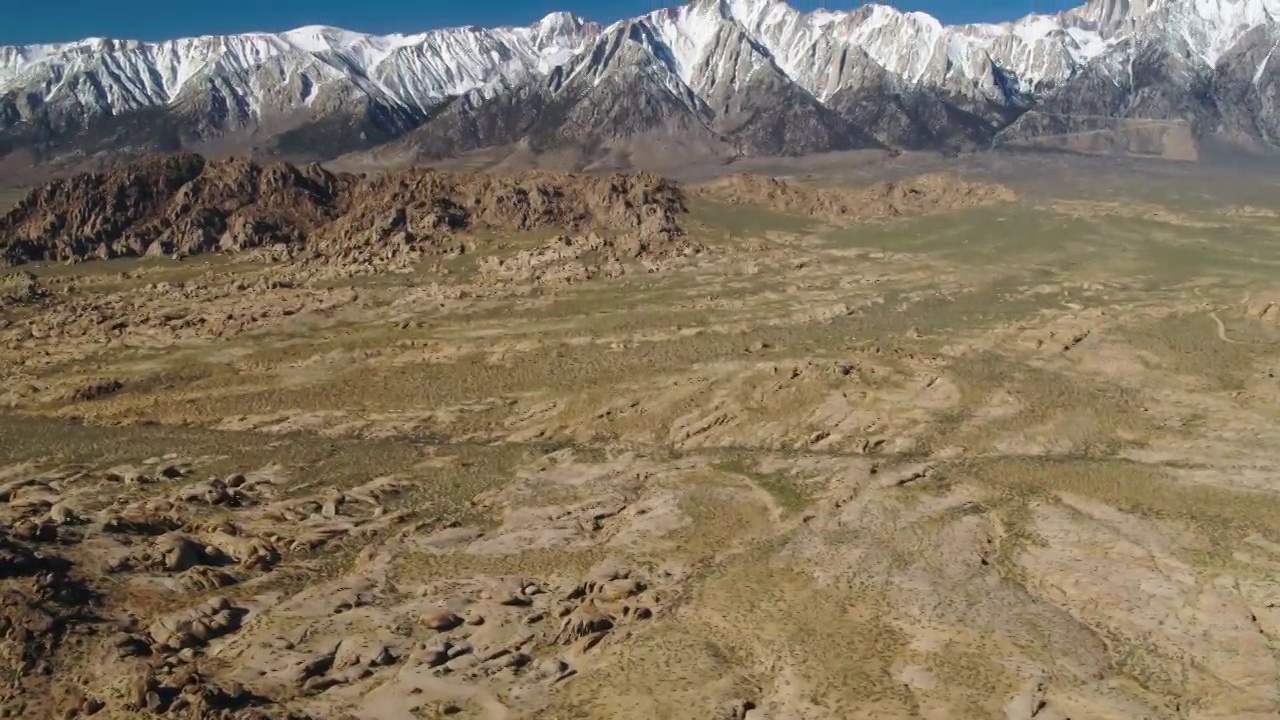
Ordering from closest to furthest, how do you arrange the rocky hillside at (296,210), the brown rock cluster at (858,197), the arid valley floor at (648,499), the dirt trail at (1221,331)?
the arid valley floor at (648,499), the dirt trail at (1221,331), the rocky hillside at (296,210), the brown rock cluster at (858,197)

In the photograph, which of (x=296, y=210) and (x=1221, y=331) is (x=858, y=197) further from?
(x=296, y=210)

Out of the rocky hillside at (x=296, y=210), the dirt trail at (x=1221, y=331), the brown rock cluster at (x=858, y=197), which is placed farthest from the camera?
the brown rock cluster at (x=858, y=197)

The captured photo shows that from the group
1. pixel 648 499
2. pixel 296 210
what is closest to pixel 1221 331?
pixel 648 499

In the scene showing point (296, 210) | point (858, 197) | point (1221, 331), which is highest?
point (296, 210)

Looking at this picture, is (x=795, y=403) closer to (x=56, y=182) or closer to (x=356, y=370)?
(x=356, y=370)

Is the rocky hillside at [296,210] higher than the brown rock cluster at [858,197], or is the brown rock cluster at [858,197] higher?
the rocky hillside at [296,210]

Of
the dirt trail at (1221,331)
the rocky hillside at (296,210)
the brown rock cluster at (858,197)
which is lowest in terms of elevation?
the dirt trail at (1221,331)

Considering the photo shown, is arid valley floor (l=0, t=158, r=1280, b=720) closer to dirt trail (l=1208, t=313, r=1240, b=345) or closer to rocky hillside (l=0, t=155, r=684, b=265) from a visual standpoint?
dirt trail (l=1208, t=313, r=1240, b=345)

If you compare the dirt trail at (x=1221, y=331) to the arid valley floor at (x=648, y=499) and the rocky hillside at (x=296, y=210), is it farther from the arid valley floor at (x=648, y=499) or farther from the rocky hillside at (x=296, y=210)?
the rocky hillside at (x=296, y=210)

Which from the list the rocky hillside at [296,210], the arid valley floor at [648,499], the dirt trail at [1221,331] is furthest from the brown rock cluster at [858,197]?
the dirt trail at [1221,331]
